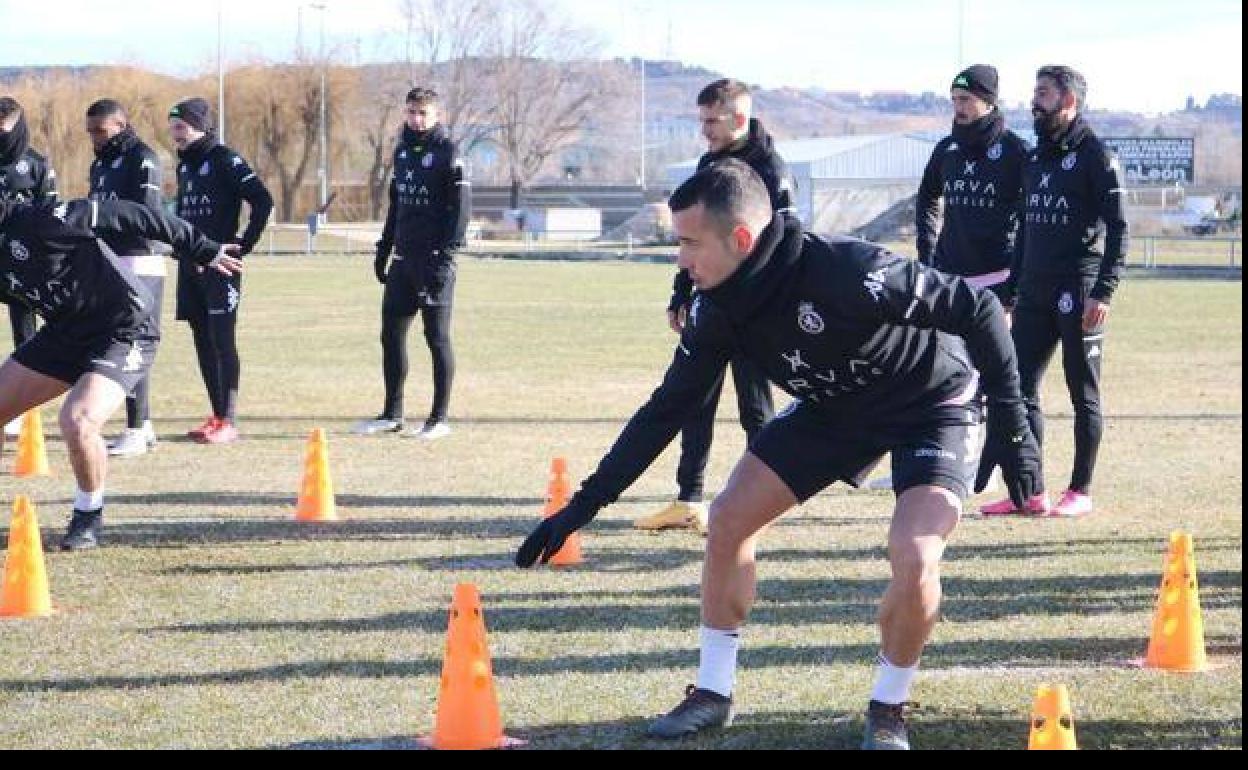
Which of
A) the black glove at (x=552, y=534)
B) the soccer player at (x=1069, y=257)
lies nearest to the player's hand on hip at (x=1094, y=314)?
the soccer player at (x=1069, y=257)

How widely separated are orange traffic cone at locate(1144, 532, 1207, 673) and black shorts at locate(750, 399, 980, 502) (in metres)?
1.19

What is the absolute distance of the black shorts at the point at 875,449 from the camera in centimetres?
553

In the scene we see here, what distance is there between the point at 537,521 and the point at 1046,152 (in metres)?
3.43

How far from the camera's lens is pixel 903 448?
5.62 metres

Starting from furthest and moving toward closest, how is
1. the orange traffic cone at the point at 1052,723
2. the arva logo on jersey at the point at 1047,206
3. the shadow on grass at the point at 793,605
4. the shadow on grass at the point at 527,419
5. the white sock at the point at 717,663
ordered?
1. the shadow on grass at the point at 527,419
2. the arva logo on jersey at the point at 1047,206
3. the shadow on grass at the point at 793,605
4. the white sock at the point at 717,663
5. the orange traffic cone at the point at 1052,723

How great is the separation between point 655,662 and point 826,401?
4.68ft

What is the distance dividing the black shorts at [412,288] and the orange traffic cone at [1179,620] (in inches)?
291

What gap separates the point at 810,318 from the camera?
17.6 ft

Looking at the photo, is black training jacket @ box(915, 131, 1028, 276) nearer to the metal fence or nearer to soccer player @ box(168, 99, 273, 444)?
soccer player @ box(168, 99, 273, 444)

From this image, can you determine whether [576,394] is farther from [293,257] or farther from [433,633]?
[293,257]

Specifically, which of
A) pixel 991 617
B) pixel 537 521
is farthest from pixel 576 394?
pixel 991 617

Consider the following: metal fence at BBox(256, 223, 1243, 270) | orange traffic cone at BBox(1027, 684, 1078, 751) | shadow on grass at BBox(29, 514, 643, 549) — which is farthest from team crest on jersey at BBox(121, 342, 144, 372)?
metal fence at BBox(256, 223, 1243, 270)

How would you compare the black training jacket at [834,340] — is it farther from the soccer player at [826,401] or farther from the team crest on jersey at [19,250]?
the team crest on jersey at [19,250]

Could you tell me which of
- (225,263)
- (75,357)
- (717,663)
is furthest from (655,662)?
(225,263)
